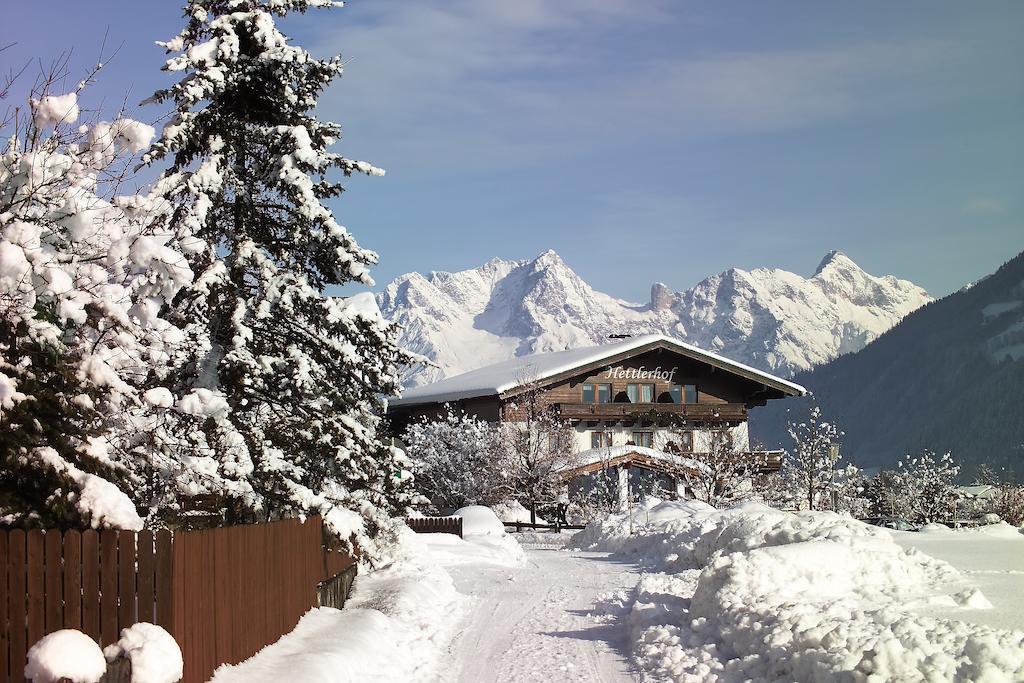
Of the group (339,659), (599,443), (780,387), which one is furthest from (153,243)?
(780,387)

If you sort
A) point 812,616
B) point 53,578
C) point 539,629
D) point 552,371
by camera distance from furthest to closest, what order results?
point 552,371, point 539,629, point 812,616, point 53,578

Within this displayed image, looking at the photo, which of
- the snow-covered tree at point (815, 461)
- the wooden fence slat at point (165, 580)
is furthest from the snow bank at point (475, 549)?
the wooden fence slat at point (165, 580)

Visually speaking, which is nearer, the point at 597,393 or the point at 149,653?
the point at 149,653

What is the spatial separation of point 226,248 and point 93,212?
693 centimetres

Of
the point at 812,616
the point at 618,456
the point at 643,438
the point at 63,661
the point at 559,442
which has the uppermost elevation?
the point at 643,438

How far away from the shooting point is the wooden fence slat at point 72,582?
324 inches

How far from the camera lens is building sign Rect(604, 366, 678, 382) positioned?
59.4 meters

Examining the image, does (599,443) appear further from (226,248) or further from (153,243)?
(153,243)

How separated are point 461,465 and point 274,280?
3187 centimetres

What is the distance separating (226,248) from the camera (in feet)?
54.3

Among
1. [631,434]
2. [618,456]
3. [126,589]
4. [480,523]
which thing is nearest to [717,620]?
[126,589]

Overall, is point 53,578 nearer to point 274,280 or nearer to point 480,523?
point 274,280

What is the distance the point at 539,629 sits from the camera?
608 inches

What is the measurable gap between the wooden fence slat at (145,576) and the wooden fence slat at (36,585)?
70 cm
